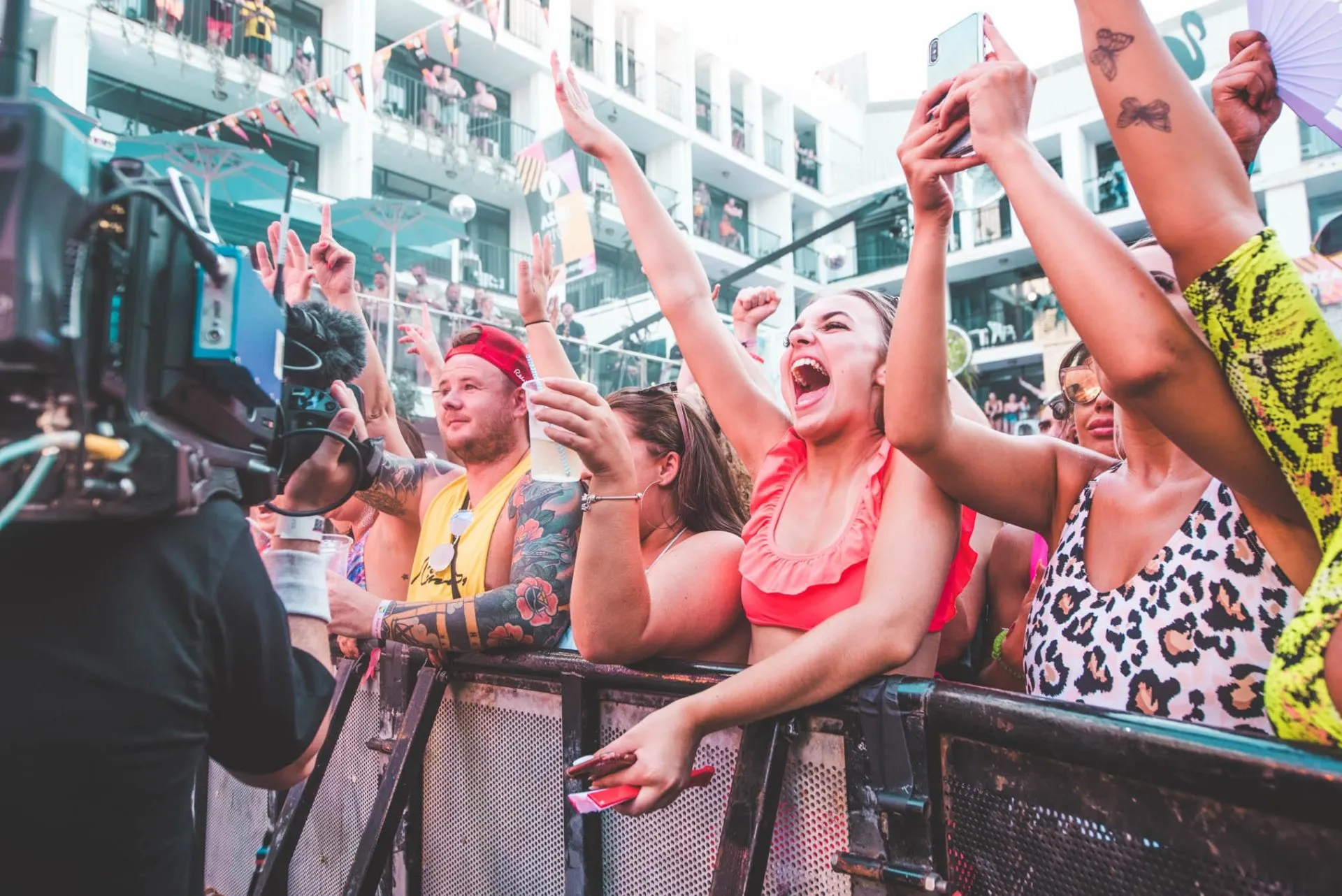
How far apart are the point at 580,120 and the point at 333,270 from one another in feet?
3.86

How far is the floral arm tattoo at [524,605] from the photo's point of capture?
7.27 feet

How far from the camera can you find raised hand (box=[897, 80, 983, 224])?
4.90 feet

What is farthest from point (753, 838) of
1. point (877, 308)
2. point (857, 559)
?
point (877, 308)

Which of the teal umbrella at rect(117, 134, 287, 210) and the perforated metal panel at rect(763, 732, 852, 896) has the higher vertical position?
the teal umbrella at rect(117, 134, 287, 210)

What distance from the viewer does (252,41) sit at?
16.2m

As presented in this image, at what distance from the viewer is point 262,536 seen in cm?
Answer: 285

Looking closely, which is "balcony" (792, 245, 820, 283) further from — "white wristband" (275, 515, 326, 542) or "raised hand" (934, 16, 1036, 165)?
"white wristband" (275, 515, 326, 542)

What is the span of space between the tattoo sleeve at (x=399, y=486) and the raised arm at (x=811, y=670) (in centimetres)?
193

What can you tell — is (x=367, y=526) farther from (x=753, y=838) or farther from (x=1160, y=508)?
(x=1160, y=508)

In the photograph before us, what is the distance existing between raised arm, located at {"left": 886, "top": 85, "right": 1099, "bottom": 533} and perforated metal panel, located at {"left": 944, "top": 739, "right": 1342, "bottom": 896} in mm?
561

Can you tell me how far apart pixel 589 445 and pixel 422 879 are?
1528 mm

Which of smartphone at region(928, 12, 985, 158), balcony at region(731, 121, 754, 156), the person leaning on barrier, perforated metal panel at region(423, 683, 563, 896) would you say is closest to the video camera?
the person leaning on barrier

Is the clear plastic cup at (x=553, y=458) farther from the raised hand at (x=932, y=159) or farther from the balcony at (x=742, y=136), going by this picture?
the balcony at (x=742, y=136)

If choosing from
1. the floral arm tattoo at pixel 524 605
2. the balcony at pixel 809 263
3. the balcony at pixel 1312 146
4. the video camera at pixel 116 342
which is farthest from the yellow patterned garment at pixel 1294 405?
the balcony at pixel 809 263
